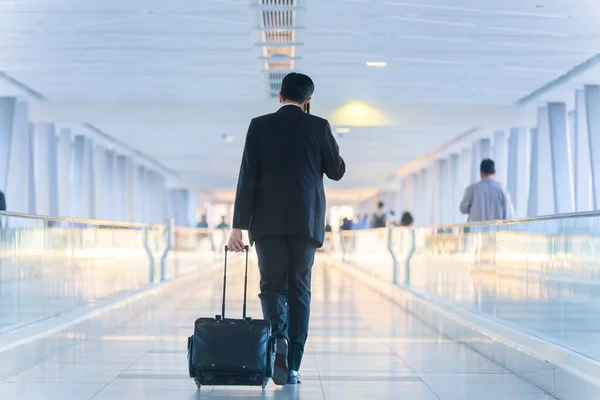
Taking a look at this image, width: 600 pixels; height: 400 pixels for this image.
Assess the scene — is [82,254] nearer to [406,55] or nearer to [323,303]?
[323,303]

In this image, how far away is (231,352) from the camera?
175 inches

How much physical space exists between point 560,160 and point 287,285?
18.0m

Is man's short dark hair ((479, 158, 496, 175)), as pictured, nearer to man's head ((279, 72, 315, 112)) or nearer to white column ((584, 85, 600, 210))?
man's head ((279, 72, 315, 112))

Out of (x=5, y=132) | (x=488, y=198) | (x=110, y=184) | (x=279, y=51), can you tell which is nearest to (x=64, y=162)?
(x=5, y=132)

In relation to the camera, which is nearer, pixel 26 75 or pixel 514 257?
pixel 514 257

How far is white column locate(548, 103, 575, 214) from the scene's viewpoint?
71.0 ft

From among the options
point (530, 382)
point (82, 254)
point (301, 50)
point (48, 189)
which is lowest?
point (530, 382)

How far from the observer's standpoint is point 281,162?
492 centimetres

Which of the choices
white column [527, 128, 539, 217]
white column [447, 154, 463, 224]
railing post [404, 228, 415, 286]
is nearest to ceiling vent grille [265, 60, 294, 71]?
railing post [404, 228, 415, 286]

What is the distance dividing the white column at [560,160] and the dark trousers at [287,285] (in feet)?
56.7

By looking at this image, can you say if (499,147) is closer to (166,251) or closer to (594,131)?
(594,131)

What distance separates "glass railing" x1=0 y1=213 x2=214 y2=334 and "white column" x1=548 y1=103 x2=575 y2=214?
10.7 m

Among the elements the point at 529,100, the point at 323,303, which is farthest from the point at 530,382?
the point at 529,100

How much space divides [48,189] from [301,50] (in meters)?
11.4
